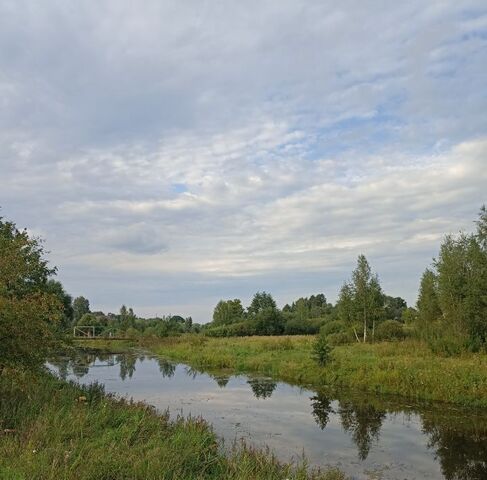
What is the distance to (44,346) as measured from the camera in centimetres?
1377

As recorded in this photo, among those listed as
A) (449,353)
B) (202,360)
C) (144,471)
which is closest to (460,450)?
(144,471)

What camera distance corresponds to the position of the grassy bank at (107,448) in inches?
330

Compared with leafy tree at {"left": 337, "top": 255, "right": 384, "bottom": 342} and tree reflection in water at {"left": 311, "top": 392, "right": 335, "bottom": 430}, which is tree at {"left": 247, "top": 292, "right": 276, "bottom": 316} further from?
tree reflection in water at {"left": 311, "top": 392, "right": 335, "bottom": 430}

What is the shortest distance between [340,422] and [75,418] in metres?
11.3

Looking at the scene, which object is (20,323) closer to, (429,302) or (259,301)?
(429,302)

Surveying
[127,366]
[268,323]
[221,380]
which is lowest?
[127,366]

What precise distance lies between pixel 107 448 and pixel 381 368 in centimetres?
2092

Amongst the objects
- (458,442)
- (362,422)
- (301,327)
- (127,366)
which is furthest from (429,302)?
(301,327)

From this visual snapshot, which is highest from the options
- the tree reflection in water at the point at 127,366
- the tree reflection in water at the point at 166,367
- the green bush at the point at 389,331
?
the green bush at the point at 389,331

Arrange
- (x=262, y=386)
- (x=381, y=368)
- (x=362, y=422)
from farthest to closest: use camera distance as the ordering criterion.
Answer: (x=262, y=386), (x=381, y=368), (x=362, y=422)

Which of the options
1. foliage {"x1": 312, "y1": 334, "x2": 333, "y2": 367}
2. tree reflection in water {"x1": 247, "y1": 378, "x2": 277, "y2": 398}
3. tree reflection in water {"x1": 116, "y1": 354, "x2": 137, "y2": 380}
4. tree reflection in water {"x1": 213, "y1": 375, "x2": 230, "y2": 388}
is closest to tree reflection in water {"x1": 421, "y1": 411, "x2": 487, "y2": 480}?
tree reflection in water {"x1": 247, "y1": 378, "x2": 277, "y2": 398}

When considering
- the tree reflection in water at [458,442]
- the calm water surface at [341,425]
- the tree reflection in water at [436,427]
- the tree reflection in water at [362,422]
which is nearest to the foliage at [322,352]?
the calm water surface at [341,425]

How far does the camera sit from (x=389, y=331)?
148 ft

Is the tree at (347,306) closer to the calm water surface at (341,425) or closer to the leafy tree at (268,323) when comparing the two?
the calm water surface at (341,425)
